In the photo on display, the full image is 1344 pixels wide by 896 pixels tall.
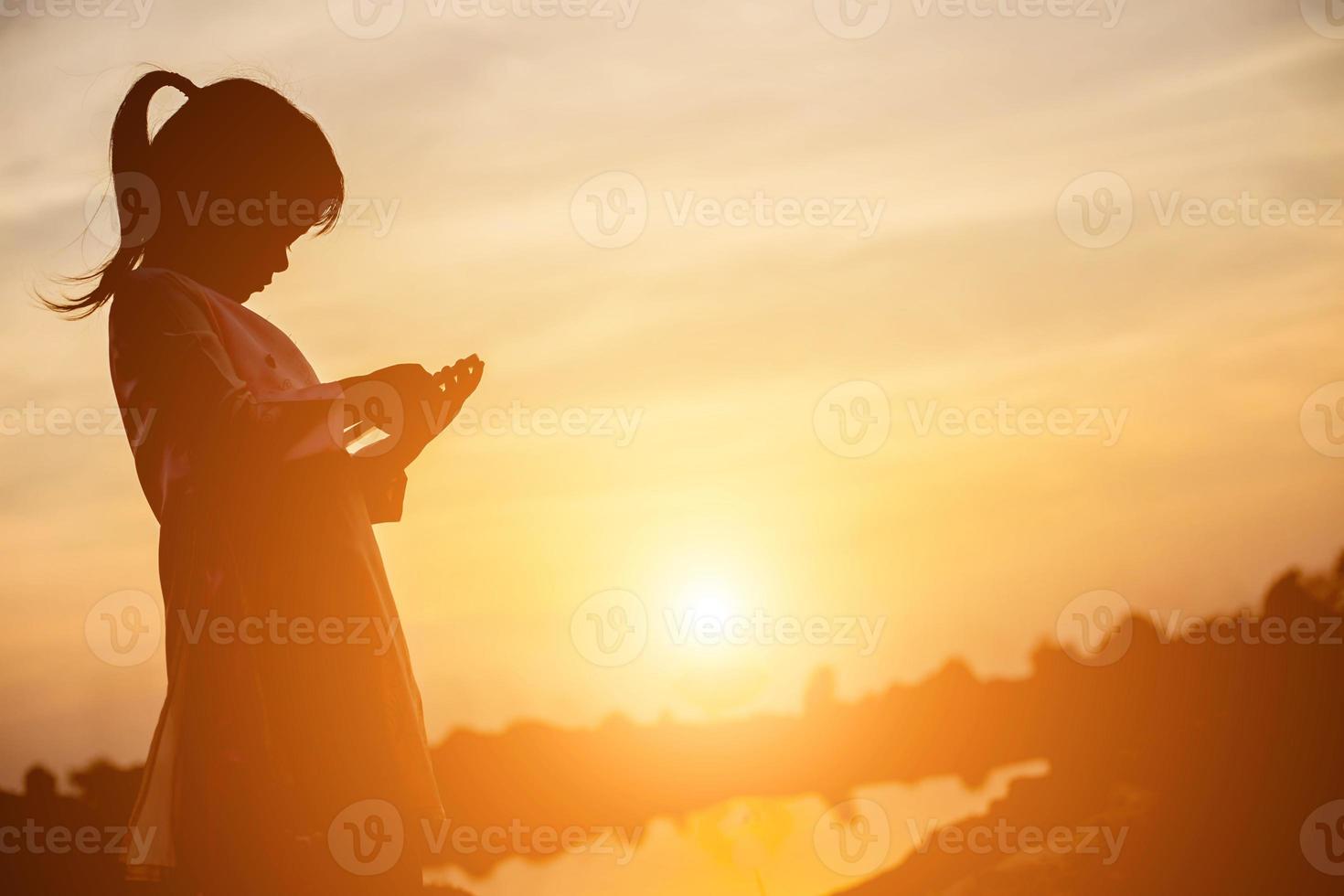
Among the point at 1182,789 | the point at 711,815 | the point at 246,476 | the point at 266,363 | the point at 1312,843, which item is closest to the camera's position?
the point at 246,476

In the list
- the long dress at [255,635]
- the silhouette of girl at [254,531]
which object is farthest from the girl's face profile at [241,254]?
the long dress at [255,635]

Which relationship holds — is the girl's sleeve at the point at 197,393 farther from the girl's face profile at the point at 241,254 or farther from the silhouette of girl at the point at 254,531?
the girl's face profile at the point at 241,254

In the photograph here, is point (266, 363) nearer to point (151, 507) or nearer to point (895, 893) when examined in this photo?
point (151, 507)

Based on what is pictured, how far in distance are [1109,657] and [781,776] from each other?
7220mm

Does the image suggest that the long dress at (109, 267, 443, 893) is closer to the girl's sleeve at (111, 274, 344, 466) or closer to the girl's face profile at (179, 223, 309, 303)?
the girl's sleeve at (111, 274, 344, 466)

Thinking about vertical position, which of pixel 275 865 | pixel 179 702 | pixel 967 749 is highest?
pixel 967 749

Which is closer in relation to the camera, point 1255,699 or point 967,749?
point 1255,699

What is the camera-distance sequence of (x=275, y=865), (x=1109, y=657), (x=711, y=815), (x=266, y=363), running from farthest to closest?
(x=711, y=815)
(x=1109, y=657)
(x=266, y=363)
(x=275, y=865)

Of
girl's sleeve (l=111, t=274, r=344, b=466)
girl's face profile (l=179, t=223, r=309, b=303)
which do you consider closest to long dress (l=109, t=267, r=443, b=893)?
girl's sleeve (l=111, t=274, r=344, b=466)

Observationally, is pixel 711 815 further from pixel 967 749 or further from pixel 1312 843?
pixel 1312 843

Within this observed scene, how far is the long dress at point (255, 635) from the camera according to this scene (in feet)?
12.1

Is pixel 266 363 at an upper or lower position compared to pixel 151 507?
upper

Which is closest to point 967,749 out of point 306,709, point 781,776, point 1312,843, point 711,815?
point 781,776

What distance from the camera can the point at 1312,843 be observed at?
1417cm
